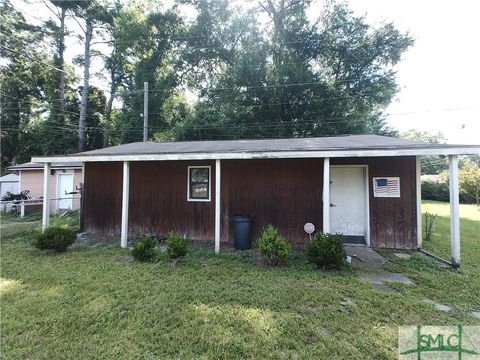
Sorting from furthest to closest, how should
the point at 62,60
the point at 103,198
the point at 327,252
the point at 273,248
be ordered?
the point at 62,60
the point at 103,198
the point at 273,248
the point at 327,252

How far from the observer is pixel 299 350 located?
274cm

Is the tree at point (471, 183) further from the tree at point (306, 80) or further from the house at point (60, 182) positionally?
the house at point (60, 182)

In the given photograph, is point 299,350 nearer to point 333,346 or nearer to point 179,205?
point 333,346

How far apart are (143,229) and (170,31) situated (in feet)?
61.5

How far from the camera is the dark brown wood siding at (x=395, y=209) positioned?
664 centimetres

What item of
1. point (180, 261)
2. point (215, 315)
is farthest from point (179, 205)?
point (215, 315)

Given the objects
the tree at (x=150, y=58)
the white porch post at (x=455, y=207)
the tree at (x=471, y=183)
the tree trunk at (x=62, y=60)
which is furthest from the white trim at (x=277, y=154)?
the tree at (x=471, y=183)

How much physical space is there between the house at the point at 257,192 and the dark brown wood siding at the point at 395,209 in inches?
0.9

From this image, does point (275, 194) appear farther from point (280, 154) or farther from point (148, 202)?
point (148, 202)

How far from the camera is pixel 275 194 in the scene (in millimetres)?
7262

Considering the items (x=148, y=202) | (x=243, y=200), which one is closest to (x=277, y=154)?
(x=243, y=200)

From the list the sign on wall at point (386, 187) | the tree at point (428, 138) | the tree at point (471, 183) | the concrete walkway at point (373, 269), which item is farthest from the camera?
the tree at point (428, 138)

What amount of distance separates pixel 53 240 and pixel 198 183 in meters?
3.89

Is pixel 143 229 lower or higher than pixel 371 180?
lower
